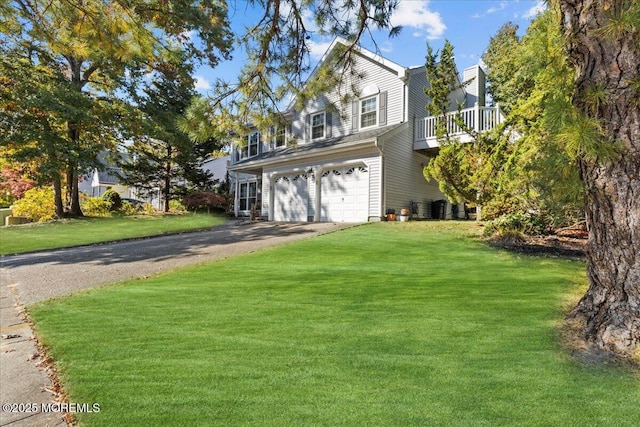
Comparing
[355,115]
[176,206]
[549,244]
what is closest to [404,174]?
[355,115]

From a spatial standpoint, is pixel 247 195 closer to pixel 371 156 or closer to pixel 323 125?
pixel 323 125

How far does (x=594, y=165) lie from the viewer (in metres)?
2.96

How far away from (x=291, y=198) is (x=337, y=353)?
13751 millimetres

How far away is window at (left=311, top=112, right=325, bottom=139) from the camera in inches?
657

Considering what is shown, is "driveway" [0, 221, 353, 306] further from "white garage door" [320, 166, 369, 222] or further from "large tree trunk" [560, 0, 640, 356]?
"large tree trunk" [560, 0, 640, 356]

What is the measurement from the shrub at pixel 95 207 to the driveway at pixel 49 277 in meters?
10.9

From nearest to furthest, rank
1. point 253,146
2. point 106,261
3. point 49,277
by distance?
1. point 49,277
2. point 106,261
3. point 253,146

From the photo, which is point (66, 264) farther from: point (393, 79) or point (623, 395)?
point (393, 79)

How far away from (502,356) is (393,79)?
13.3 metres

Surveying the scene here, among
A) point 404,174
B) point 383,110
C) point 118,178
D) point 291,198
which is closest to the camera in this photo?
point 404,174

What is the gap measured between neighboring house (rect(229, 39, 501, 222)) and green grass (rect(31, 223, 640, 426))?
26.9 feet

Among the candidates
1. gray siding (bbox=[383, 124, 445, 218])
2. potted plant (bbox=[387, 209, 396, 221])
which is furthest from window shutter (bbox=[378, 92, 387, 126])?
potted plant (bbox=[387, 209, 396, 221])

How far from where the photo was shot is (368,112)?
15.1 m

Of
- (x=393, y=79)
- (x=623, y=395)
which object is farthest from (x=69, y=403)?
(x=393, y=79)
